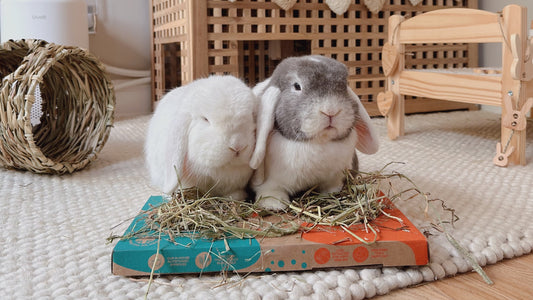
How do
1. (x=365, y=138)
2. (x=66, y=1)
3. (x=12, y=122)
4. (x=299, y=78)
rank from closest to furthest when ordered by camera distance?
(x=299, y=78) → (x=365, y=138) → (x=12, y=122) → (x=66, y=1)

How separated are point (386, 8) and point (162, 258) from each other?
5.95 ft

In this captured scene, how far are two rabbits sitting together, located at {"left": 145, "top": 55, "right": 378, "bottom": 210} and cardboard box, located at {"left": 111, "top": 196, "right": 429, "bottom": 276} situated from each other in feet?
0.45

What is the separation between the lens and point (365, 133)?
3.19 ft

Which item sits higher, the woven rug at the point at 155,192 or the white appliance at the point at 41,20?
Answer: the white appliance at the point at 41,20

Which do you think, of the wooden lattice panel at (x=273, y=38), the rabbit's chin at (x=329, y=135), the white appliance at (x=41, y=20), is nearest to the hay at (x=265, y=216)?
the rabbit's chin at (x=329, y=135)

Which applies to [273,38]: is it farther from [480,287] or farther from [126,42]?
[480,287]

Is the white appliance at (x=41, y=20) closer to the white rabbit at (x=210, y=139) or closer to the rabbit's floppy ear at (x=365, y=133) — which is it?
the white rabbit at (x=210, y=139)


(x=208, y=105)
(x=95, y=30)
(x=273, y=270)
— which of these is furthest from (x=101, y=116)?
(x=95, y=30)

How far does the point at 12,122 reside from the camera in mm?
1299

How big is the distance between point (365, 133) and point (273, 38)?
1.14m

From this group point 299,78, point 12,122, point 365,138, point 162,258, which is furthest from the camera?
point 12,122

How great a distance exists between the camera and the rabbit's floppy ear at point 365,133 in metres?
0.93

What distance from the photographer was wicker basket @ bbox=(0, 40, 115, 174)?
1.31 metres

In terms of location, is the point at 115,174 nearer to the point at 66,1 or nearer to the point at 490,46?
the point at 66,1
